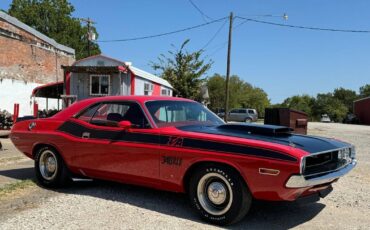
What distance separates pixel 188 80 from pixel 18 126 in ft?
93.7

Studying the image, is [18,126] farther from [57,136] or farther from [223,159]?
[223,159]

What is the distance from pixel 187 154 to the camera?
529cm

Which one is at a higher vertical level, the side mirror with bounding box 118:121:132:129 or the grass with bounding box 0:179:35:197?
the side mirror with bounding box 118:121:132:129

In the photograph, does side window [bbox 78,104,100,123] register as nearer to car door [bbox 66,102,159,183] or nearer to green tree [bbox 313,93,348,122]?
car door [bbox 66,102,159,183]

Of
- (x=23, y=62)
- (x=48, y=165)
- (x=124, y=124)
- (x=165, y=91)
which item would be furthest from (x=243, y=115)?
(x=124, y=124)

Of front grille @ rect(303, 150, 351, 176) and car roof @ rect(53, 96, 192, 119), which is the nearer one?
front grille @ rect(303, 150, 351, 176)

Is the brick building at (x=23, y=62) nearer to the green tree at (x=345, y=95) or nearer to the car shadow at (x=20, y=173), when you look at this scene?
the car shadow at (x=20, y=173)

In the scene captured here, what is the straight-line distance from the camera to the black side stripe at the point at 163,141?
15.6 ft

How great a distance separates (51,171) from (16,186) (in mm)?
579

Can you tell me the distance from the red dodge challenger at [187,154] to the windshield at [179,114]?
15 mm

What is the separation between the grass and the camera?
6.57 metres

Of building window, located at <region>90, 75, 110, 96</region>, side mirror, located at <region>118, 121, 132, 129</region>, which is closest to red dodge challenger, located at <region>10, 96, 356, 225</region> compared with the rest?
side mirror, located at <region>118, 121, 132, 129</region>

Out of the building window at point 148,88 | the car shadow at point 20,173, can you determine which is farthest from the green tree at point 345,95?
the car shadow at point 20,173

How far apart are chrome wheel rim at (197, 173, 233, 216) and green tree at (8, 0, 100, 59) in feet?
196
